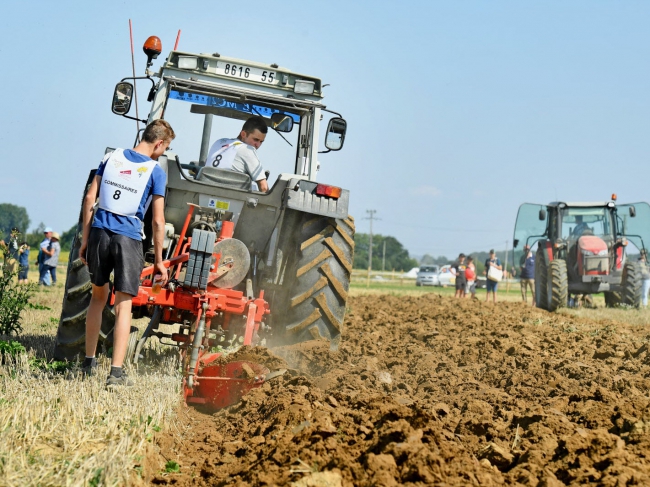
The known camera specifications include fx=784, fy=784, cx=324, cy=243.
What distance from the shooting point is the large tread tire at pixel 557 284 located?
13906 mm

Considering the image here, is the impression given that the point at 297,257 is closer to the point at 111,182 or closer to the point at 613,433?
the point at 111,182

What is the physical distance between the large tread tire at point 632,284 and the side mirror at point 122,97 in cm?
1153

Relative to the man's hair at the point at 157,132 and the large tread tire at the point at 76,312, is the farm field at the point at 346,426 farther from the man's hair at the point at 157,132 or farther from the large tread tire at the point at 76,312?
the man's hair at the point at 157,132

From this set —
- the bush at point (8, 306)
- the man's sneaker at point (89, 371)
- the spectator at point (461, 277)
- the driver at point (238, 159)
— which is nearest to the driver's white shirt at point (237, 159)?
the driver at point (238, 159)

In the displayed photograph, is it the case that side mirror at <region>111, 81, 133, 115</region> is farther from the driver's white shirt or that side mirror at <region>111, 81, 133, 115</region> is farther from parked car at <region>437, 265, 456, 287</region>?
parked car at <region>437, 265, 456, 287</region>

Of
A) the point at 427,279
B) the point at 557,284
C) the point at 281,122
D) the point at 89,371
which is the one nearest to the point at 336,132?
the point at 281,122

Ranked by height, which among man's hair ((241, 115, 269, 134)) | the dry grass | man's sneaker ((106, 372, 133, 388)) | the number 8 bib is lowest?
the dry grass

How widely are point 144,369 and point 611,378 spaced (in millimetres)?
3380

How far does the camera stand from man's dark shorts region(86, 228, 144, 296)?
4.88 meters

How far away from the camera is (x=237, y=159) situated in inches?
243

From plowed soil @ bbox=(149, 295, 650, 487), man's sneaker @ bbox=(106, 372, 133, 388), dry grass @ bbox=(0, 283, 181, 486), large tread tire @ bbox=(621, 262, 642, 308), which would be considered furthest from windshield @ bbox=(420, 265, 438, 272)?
man's sneaker @ bbox=(106, 372, 133, 388)

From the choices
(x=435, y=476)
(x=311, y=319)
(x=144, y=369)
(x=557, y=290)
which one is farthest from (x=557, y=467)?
(x=557, y=290)

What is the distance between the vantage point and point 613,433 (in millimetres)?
3945

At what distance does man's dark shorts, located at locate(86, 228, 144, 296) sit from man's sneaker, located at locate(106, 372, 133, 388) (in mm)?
521
